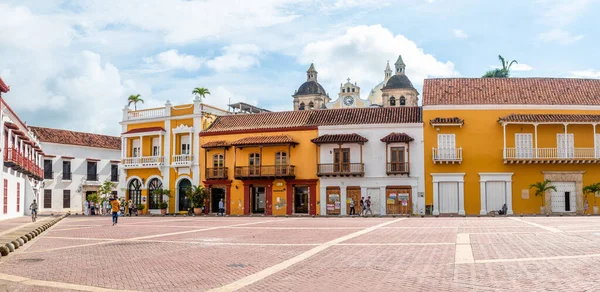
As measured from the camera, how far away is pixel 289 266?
42.9 feet

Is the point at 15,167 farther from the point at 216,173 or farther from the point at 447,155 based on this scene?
the point at 447,155

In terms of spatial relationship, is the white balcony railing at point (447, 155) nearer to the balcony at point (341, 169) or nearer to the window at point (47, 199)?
the balcony at point (341, 169)

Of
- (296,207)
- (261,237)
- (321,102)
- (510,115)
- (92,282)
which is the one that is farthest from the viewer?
(321,102)

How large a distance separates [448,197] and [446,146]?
3.30 m

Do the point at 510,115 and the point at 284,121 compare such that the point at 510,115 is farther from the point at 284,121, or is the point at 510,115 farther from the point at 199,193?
the point at 199,193

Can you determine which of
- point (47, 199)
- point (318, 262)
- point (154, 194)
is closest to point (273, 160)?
point (154, 194)

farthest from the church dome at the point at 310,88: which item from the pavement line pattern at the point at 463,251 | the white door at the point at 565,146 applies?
the pavement line pattern at the point at 463,251

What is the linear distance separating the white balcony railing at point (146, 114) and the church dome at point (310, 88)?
49919mm

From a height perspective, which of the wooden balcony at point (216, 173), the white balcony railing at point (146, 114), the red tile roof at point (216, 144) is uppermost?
the white balcony railing at point (146, 114)

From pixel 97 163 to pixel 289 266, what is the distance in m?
51.0

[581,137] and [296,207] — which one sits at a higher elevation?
[581,137]

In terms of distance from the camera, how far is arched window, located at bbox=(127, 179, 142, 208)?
161 ft

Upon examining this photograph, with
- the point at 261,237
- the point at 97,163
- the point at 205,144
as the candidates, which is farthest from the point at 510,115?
the point at 97,163

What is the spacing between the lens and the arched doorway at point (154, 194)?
48.0 metres
